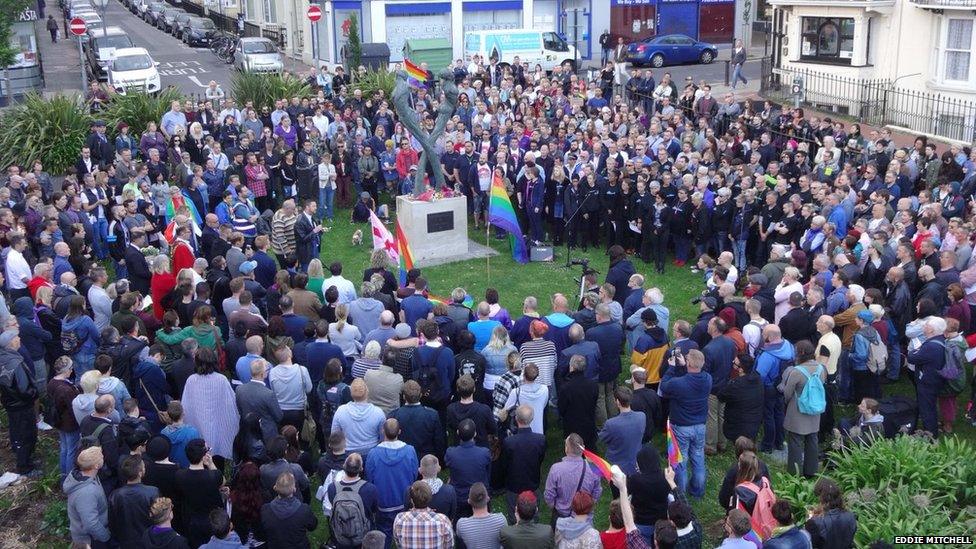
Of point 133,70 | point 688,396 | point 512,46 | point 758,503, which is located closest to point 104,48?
point 133,70

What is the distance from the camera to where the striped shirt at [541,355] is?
32.2 feet

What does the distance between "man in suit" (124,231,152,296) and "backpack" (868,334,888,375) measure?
9.24 metres

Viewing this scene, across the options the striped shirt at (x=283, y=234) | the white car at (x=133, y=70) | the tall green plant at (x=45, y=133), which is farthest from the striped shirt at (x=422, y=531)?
the white car at (x=133, y=70)

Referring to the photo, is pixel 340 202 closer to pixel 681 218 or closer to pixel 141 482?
pixel 681 218

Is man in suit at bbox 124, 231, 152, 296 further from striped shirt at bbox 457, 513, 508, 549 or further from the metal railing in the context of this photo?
the metal railing

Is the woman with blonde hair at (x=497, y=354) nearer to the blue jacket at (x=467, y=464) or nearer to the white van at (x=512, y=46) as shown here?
the blue jacket at (x=467, y=464)

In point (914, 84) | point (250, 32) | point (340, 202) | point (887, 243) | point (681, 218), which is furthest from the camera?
point (250, 32)

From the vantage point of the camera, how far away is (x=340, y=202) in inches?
807

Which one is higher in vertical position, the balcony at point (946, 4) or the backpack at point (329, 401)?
the balcony at point (946, 4)

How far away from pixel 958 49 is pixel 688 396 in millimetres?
20074

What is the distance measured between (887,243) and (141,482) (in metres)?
9.73

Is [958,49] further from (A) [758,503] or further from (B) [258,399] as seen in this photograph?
(B) [258,399]

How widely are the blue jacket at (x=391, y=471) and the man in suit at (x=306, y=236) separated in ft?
24.2

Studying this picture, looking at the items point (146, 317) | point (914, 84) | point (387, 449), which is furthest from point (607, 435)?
point (914, 84)
